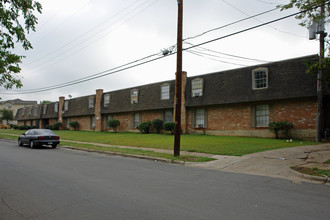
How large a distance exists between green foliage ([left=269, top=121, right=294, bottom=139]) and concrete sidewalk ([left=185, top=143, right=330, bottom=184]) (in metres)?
6.20

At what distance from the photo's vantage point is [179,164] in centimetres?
1046

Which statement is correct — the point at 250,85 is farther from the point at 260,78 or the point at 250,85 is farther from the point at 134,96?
the point at 134,96

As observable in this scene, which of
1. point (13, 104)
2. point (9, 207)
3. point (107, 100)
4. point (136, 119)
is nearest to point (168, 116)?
point (136, 119)

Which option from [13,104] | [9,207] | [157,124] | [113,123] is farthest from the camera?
[13,104]

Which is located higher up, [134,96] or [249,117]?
[134,96]

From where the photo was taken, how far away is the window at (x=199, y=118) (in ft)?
75.8

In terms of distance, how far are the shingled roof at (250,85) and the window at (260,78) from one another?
29 cm

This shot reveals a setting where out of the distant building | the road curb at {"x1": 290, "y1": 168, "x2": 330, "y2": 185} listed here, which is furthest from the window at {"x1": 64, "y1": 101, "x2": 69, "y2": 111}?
the distant building

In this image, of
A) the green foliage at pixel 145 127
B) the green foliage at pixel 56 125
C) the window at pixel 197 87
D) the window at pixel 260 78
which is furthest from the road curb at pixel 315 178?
the green foliage at pixel 56 125

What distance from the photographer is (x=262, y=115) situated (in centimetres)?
1944

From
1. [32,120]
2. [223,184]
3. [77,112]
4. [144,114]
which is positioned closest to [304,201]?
[223,184]

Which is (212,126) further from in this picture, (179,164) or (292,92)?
(179,164)

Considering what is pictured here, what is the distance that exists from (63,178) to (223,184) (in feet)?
15.4

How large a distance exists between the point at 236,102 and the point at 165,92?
342 inches
